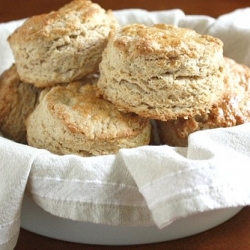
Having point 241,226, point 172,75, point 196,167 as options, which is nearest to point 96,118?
point 172,75

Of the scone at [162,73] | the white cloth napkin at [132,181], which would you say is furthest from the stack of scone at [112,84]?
the white cloth napkin at [132,181]

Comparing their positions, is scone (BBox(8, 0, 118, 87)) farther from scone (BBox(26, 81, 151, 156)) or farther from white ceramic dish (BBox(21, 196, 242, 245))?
white ceramic dish (BBox(21, 196, 242, 245))

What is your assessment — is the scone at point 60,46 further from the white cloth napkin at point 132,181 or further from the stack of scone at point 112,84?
the white cloth napkin at point 132,181

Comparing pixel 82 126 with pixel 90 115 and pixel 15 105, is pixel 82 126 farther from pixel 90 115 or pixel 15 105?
pixel 15 105

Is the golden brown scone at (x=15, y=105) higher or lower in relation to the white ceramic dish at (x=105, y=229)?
higher

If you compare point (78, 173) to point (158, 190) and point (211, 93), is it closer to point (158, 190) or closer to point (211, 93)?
point (158, 190)

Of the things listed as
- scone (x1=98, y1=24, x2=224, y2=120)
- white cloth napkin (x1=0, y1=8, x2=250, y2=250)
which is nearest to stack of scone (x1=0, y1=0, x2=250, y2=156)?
scone (x1=98, y1=24, x2=224, y2=120)
